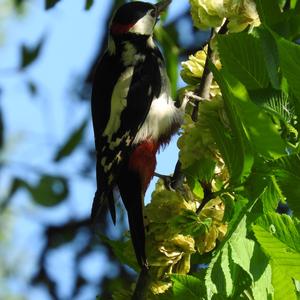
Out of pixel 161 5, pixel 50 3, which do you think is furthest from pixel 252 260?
pixel 161 5

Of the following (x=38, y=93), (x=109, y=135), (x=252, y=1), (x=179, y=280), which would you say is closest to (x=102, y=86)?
(x=109, y=135)

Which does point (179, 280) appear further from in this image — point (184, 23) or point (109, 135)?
point (184, 23)

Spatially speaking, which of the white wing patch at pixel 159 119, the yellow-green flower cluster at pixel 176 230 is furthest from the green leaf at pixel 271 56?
the white wing patch at pixel 159 119

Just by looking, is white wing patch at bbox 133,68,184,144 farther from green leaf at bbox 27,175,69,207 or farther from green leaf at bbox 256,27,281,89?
green leaf at bbox 256,27,281,89

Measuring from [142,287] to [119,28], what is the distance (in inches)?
73.8

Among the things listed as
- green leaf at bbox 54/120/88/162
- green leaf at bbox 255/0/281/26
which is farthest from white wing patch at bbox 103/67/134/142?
green leaf at bbox 255/0/281/26

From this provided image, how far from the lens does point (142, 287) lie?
4.96 ft

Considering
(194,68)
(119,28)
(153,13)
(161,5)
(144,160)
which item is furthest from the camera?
(119,28)

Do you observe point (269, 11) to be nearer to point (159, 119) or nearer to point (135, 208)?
point (135, 208)

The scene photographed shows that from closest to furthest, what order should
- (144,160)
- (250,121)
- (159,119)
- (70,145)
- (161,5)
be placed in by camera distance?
(250,121) → (70,145) → (144,160) → (159,119) → (161,5)

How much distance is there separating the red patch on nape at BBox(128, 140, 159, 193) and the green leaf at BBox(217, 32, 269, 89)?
1.21 metres

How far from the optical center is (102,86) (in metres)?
2.88

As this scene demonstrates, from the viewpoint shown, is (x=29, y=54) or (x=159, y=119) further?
(x=159, y=119)

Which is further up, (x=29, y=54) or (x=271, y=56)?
(x=271, y=56)
